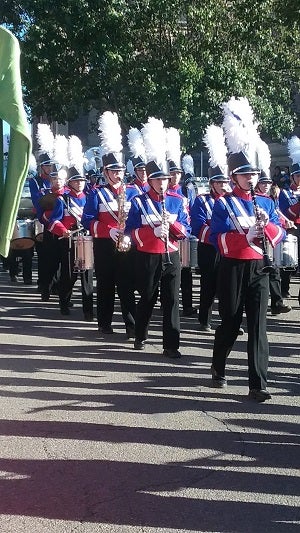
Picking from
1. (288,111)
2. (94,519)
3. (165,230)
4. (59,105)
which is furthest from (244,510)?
(288,111)

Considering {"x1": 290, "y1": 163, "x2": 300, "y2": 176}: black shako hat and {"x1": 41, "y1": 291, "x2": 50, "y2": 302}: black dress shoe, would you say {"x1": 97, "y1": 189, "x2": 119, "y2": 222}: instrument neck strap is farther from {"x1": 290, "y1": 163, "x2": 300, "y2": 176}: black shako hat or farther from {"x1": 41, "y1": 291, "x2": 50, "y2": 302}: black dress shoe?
{"x1": 41, "y1": 291, "x2": 50, "y2": 302}: black dress shoe

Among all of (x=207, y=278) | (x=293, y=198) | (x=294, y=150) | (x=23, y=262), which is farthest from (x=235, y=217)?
(x=23, y=262)

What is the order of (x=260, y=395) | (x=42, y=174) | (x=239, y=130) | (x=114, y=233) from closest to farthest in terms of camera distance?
(x=260, y=395) < (x=239, y=130) < (x=114, y=233) < (x=42, y=174)

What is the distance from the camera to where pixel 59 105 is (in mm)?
24000

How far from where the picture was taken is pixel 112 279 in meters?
10.6

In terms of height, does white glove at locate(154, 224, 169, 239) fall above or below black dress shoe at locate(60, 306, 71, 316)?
above

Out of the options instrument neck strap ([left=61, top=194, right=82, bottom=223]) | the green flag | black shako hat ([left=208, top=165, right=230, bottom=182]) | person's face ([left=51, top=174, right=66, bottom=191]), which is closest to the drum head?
person's face ([left=51, top=174, right=66, bottom=191])

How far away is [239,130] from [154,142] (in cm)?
191

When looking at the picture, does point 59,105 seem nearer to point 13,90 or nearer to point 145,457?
point 145,457

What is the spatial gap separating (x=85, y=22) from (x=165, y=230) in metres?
13.8

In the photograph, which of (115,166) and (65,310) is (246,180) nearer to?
(115,166)

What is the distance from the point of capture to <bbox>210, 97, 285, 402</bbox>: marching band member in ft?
23.4

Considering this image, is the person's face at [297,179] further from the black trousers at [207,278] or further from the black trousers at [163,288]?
the black trousers at [163,288]

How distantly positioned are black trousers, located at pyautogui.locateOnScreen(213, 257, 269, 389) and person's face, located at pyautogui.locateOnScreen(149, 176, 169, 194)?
1748 mm
